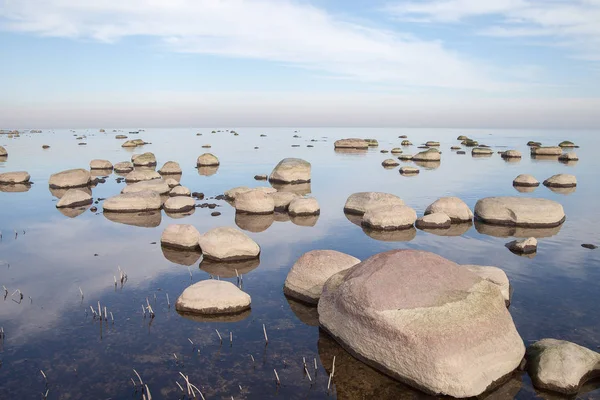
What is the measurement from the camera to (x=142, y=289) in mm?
14352

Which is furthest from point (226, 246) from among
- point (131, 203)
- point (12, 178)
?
point (12, 178)

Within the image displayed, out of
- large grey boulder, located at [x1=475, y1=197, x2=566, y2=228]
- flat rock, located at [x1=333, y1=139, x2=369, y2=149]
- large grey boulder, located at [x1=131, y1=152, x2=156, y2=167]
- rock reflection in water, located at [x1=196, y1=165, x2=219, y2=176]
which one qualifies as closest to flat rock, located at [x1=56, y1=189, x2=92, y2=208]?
rock reflection in water, located at [x1=196, y1=165, x2=219, y2=176]

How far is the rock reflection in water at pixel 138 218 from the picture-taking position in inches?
930

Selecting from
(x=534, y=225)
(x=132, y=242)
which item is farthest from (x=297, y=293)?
(x=534, y=225)

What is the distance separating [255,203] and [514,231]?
45.1ft

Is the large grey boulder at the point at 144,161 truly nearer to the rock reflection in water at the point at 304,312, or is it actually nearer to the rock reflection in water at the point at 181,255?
the rock reflection in water at the point at 181,255

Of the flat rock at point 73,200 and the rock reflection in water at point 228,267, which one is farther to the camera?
the flat rock at point 73,200

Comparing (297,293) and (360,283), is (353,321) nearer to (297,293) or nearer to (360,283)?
(360,283)

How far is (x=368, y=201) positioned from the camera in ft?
85.0

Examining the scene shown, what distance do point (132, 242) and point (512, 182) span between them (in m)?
33.5

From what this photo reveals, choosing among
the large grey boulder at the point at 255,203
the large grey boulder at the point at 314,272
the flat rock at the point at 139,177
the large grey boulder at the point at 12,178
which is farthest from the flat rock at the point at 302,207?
the large grey boulder at the point at 12,178

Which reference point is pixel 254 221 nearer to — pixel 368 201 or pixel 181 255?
pixel 368 201

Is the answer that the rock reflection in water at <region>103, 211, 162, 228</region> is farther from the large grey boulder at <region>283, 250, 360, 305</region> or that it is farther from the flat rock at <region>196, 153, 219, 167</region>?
the flat rock at <region>196, 153, 219, 167</region>

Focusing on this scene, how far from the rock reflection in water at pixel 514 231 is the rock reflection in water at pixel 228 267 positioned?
472 inches
